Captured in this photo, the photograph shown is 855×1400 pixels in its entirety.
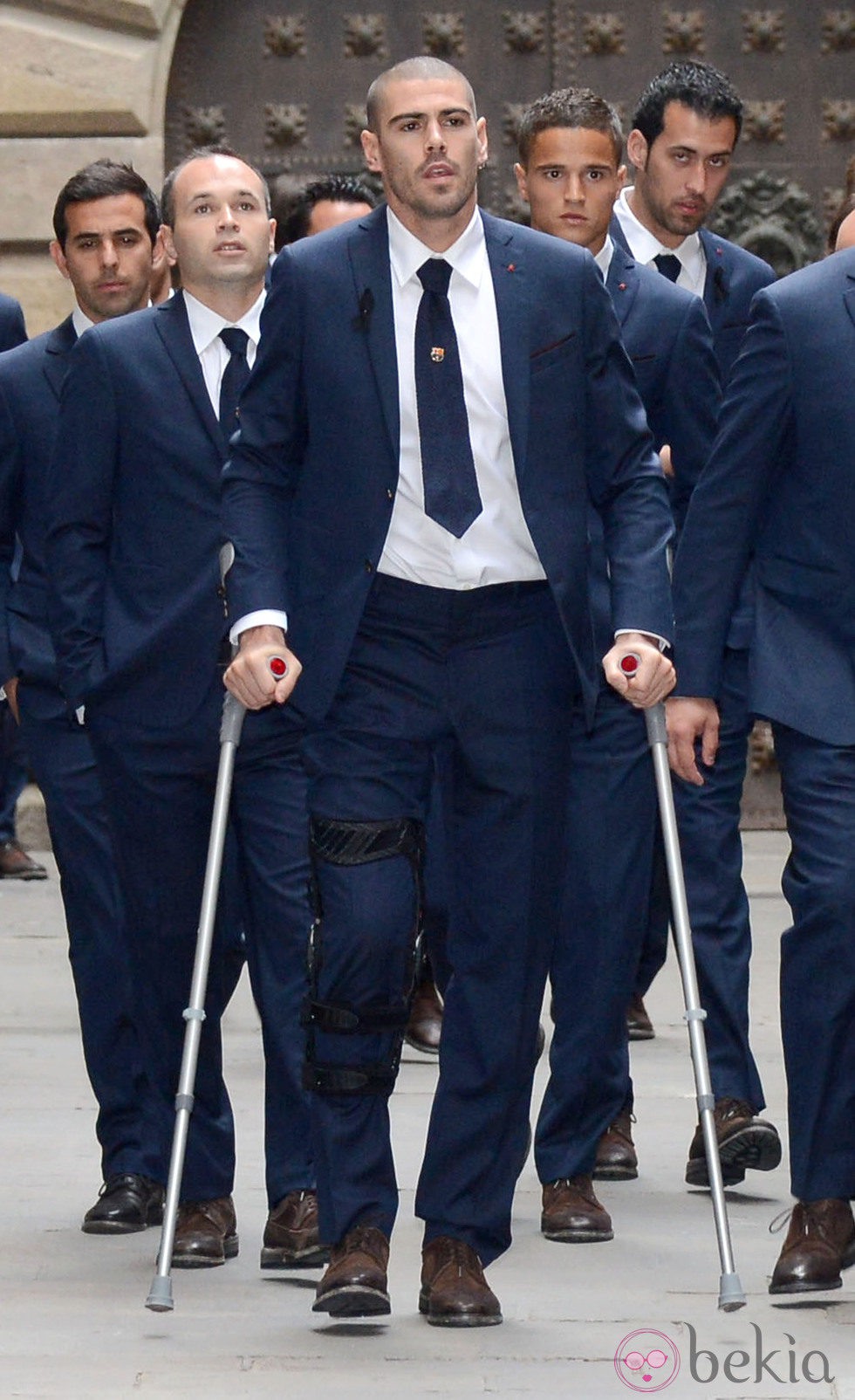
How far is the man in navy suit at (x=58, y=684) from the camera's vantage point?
612cm

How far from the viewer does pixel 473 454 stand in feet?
17.0

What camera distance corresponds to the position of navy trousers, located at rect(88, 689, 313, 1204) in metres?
5.71

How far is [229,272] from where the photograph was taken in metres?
5.90

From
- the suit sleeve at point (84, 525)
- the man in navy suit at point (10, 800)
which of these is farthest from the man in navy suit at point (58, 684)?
the man in navy suit at point (10, 800)

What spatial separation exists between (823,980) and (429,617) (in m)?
0.91

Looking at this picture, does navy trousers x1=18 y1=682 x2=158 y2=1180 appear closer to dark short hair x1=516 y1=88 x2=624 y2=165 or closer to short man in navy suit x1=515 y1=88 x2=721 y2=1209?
short man in navy suit x1=515 y1=88 x2=721 y2=1209

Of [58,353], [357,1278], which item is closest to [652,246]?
[58,353]

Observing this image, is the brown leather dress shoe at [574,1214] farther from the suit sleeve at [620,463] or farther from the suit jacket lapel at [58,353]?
the suit jacket lapel at [58,353]

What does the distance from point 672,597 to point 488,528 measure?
0.52m

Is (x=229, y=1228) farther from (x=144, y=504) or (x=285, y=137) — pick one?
(x=285, y=137)

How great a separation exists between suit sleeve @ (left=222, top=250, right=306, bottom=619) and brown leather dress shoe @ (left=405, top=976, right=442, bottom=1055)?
9.02ft

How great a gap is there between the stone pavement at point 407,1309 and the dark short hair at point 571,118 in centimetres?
216

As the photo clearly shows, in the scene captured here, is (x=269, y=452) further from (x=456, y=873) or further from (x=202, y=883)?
(x=202, y=883)

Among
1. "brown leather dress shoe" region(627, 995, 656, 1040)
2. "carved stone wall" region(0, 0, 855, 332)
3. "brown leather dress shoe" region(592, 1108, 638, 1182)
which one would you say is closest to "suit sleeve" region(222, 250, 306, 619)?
"brown leather dress shoe" region(592, 1108, 638, 1182)
